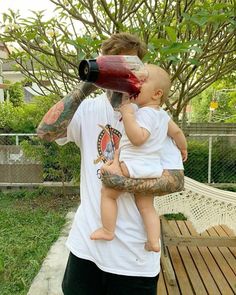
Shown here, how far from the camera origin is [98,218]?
4.31ft

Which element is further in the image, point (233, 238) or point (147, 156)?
point (233, 238)

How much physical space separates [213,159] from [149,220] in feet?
16.6

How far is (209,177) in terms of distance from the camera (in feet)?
19.6

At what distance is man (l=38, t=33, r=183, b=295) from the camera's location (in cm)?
128

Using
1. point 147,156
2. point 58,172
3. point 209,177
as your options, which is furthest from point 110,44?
point 209,177

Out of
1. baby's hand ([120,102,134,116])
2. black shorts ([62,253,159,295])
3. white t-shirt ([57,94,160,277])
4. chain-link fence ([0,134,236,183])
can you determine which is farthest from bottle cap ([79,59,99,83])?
chain-link fence ([0,134,236,183])

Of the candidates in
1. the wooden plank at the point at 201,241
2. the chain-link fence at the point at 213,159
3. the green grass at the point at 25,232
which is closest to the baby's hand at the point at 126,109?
the wooden plank at the point at 201,241

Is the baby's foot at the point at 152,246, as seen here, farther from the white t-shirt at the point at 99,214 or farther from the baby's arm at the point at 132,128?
the baby's arm at the point at 132,128

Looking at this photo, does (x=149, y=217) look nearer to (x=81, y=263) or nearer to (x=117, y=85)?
(x=81, y=263)

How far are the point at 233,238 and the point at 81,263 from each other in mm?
1758

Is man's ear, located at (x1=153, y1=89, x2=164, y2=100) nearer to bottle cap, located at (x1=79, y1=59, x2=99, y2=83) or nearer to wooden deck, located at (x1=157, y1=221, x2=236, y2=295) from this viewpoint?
bottle cap, located at (x1=79, y1=59, x2=99, y2=83)

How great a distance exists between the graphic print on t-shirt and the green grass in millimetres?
1852

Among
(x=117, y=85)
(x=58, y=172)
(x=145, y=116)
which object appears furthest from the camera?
(x=58, y=172)

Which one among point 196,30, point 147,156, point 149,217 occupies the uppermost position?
point 196,30
